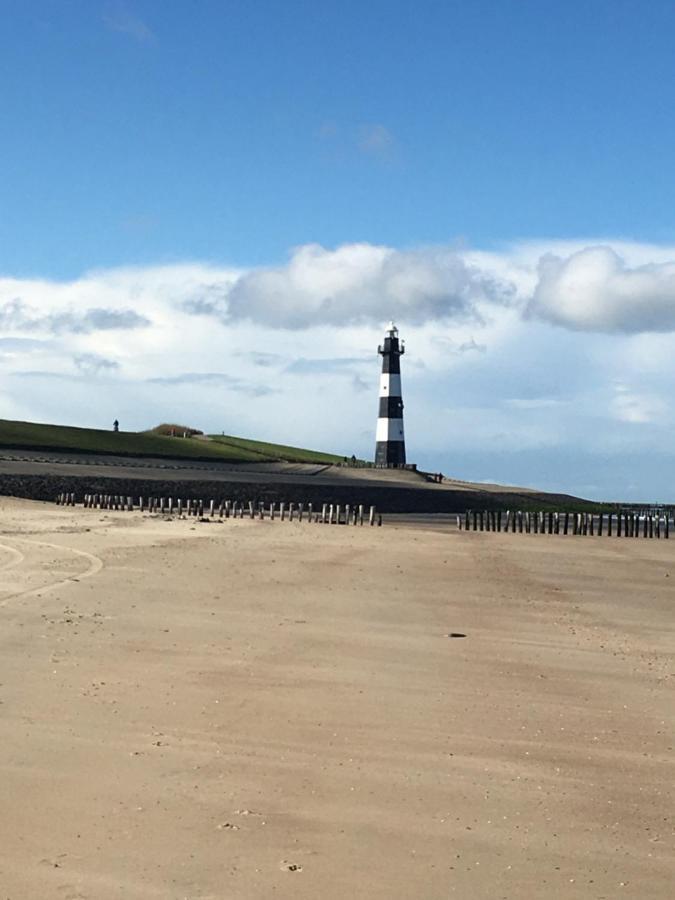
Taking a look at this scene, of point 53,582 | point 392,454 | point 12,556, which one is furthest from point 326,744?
point 392,454

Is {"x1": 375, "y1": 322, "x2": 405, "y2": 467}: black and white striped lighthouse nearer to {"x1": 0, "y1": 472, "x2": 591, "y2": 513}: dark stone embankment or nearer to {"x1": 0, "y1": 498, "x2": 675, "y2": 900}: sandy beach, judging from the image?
{"x1": 0, "y1": 472, "x2": 591, "y2": 513}: dark stone embankment

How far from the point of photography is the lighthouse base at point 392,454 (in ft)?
308

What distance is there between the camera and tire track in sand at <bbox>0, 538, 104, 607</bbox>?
19.8 meters

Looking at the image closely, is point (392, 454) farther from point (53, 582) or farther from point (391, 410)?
point (53, 582)

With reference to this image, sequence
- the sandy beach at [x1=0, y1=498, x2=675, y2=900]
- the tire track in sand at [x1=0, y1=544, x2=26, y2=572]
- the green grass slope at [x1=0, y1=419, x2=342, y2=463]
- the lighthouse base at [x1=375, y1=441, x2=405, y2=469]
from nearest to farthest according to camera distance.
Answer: the sandy beach at [x1=0, y1=498, x2=675, y2=900] < the tire track in sand at [x1=0, y1=544, x2=26, y2=572] < the green grass slope at [x1=0, y1=419, x2=342, y2=463] < the lighthouse base at [x1=375, y1=441, x2=405, y2=469]

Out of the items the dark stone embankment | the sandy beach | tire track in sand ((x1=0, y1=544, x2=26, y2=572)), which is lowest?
the sandy beach

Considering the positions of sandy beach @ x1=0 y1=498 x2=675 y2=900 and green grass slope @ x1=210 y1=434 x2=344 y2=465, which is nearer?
sandy beach @ x1=0 y1=498 x2=675 y2=900

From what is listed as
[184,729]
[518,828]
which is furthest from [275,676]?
[518,828]

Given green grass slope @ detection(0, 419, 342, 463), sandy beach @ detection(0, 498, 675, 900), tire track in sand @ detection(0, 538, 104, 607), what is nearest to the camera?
sandy beach @ detection(0, 498, 675, 900)

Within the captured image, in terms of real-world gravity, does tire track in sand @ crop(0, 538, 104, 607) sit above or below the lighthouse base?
below

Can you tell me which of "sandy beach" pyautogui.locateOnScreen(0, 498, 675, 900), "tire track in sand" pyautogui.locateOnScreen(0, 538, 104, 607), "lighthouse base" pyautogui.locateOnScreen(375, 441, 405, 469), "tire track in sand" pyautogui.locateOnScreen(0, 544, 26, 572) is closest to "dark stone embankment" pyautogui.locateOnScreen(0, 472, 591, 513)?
"lighthouse base" pyautogui.locateOnScreen(375, 441, 405, 469)

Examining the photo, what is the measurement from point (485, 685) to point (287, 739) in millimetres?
3605

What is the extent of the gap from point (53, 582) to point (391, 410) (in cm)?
7294

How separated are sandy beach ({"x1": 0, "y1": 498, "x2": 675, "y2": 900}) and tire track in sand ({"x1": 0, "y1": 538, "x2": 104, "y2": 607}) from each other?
13 centimetres
